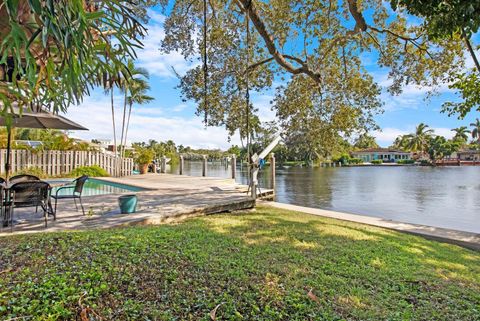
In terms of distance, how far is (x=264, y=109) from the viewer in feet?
32.8

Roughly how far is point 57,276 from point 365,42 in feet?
30.2

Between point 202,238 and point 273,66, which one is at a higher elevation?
point 273,66

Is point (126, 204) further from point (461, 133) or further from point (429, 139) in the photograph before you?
point (461, 133)

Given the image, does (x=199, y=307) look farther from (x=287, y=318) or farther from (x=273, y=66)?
(x=273, y=66)

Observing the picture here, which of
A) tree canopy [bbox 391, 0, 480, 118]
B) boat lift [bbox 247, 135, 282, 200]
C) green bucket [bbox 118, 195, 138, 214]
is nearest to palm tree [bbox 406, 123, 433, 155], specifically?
boat lift [bbox 247, 135, 282, 200]

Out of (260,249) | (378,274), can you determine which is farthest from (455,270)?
(260,249)

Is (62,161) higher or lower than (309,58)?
lower

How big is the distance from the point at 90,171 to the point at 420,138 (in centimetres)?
5884

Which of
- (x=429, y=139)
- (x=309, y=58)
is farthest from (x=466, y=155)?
(x=309, y=58)

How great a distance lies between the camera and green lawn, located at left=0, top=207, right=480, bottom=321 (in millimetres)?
1971

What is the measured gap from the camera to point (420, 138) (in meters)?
54.0

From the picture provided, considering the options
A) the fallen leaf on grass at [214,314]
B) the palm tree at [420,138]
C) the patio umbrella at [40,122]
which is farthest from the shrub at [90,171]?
the palm tree at [420,138]

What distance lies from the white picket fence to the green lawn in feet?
36.0

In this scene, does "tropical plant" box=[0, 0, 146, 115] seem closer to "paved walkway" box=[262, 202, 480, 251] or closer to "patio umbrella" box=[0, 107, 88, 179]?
"patio umbrella" box=[0, 107, 88, 179]
